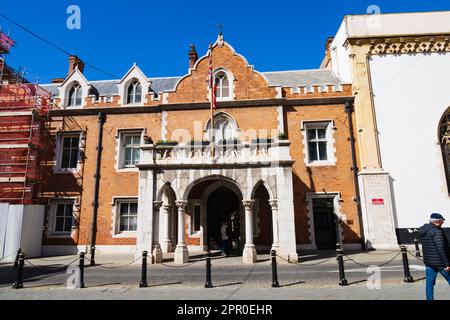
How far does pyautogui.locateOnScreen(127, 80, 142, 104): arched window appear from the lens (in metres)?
18.9

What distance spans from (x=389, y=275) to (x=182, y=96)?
14086mm

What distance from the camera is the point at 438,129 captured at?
1648 cm

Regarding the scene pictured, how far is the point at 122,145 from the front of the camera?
18.2 m

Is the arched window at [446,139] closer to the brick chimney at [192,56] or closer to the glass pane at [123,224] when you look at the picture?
the brick chimney at [192,56]

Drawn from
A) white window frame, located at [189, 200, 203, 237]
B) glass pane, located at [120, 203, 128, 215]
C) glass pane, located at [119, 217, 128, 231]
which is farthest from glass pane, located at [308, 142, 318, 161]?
glass pane, located at [119, 217, 128, 231]

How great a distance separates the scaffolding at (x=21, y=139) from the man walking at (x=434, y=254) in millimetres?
18374

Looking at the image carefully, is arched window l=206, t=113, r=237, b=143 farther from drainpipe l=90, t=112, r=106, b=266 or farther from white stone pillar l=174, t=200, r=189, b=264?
drainpipe l=90, t=112, r=106, b=266

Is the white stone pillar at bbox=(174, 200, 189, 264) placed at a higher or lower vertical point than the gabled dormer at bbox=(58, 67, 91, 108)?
lower

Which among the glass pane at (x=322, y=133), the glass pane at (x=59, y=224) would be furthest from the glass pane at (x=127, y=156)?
the glass pane at (x=322, y=133)

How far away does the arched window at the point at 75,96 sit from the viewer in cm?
1905

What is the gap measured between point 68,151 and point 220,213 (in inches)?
414

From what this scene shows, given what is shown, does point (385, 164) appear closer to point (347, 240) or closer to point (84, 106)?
point (347, 240)

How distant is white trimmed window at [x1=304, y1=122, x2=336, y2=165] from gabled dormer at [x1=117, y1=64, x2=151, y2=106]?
10.5 metres

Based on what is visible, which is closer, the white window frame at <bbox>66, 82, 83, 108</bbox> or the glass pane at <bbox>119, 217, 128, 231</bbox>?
the glass pane at <bbox>119, 217, 128, 231</bbox>
